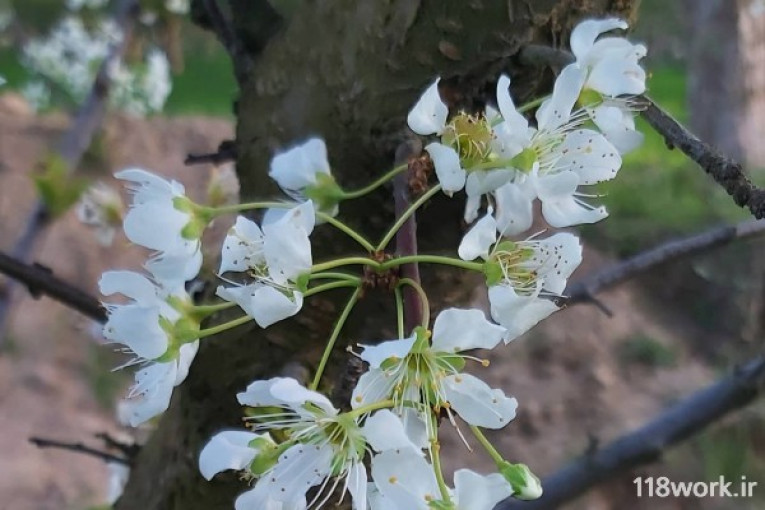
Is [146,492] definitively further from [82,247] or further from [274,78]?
[82,247]

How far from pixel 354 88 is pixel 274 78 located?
0.05m

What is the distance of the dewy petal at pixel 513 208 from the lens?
280 millimetres

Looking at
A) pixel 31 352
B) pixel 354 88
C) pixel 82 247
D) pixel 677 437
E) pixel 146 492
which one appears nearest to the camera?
pixel 354 88

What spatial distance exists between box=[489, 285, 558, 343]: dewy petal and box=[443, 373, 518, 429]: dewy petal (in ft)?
0.07

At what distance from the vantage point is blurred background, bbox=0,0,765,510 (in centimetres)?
157

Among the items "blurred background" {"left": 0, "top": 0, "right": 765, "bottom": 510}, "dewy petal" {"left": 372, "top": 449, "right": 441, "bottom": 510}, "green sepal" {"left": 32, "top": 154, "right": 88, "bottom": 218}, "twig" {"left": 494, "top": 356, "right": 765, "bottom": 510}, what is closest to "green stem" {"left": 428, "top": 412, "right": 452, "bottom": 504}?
"dewy petal" {"left": 372, "top": 449, "right": 441, "bottom": 510}

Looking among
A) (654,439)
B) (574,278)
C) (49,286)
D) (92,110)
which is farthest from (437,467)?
(574,278)

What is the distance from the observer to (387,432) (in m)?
0.23

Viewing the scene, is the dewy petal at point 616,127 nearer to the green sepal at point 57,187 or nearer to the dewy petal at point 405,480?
the dewy petal at point 405,480

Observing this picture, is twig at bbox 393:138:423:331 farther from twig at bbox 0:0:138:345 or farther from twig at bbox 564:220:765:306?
twig at bbox 0:0:138:345

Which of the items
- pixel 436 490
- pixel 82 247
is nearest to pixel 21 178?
pixel 82 247

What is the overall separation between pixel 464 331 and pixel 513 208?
2.2 inches

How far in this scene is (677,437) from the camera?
652 millimetres

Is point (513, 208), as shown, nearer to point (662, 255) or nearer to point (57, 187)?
point (662, 255)
